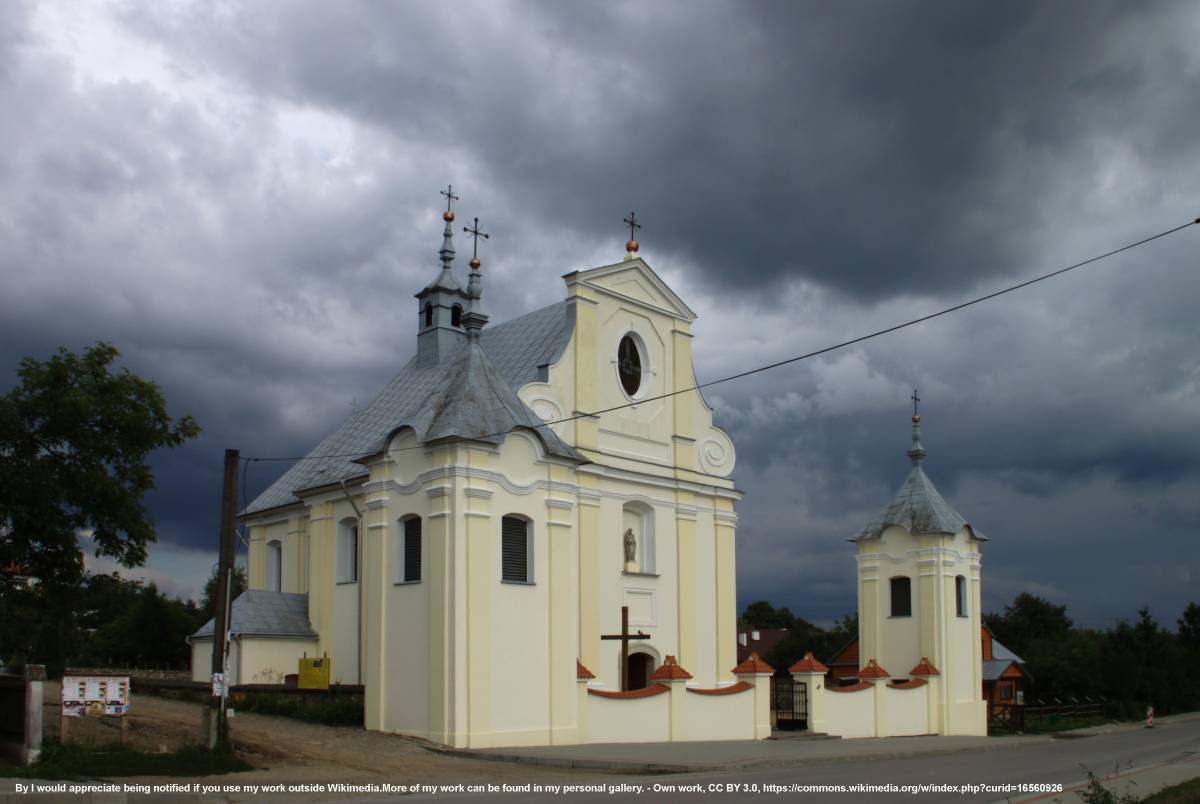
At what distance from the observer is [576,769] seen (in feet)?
63.5

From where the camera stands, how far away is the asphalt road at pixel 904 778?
14.6 m

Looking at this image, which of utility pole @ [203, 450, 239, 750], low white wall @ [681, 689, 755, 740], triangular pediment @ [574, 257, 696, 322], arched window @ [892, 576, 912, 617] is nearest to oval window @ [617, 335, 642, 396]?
triangular pediment @ [574, 257, 696, 322]

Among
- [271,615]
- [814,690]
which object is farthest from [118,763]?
[814,690]

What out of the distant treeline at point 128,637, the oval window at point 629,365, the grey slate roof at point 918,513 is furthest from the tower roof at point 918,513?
the distant treeline at point 128,637

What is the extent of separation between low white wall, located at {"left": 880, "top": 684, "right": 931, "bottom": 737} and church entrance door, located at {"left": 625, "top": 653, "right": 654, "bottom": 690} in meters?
6.25

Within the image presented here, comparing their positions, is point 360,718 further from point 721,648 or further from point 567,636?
point 721,648

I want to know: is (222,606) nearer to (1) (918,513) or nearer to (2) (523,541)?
(2) (523,541)

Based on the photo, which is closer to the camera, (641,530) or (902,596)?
(641,530)

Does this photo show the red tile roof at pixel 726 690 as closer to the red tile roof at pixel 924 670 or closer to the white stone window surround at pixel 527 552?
the white stone window surround at pixel 527 552

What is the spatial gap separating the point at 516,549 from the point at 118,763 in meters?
10.3

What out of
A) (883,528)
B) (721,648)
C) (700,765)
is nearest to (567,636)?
(700,765)

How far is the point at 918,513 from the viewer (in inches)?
1442

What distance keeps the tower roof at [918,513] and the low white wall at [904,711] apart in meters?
5.04

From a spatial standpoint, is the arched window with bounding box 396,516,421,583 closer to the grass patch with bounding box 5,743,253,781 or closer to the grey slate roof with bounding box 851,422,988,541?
the grass patch with bounding box 5,743,253,781
